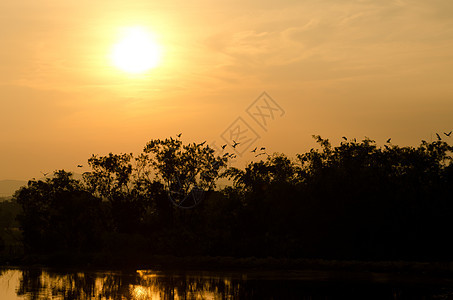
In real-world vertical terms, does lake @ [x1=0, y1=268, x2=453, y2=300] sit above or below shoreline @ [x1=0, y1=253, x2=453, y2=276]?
below

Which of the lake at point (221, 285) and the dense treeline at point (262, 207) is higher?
the dense treeline at point (262, 207)

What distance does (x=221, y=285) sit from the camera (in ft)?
117

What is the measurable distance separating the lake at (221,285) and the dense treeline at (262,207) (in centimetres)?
715

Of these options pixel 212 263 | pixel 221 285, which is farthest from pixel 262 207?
pixel 221 285

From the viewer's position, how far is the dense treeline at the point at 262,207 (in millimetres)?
46866

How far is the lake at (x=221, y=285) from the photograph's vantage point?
31.3 m

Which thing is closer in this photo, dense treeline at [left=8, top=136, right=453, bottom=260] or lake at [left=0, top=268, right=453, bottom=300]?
lake at [left=0, top=268, right=453, bottom=300]

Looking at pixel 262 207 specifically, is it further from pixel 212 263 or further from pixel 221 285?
pixel 221 285

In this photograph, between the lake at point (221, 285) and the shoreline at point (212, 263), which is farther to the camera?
the shoreline at point (212, 263)

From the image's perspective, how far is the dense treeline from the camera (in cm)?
4687

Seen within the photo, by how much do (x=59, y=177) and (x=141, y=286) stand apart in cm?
3013

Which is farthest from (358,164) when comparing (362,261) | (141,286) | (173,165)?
(141,286)

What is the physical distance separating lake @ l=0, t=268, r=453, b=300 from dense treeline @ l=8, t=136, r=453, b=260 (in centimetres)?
715

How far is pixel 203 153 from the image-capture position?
196 feet
